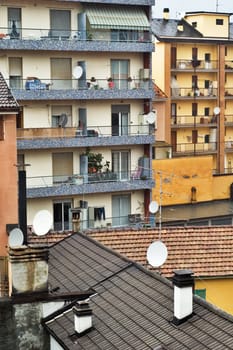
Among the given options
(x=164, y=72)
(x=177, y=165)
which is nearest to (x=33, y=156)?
(x=177, y=165)

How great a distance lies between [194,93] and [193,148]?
4.64 m

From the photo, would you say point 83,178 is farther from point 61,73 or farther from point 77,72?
point 61,73

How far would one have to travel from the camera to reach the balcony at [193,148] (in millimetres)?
61425

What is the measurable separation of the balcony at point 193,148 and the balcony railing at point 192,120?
5.65 ft

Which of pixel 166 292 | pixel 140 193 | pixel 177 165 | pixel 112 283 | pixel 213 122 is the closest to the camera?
pixel 166 292

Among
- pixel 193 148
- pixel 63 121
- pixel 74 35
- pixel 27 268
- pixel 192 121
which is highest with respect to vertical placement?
pixel 74 35

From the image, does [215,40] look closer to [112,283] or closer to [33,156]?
[33,156]

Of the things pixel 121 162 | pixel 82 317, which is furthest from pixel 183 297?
pixel 121 162

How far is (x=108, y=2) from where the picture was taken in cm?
4116

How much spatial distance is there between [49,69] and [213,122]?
2521 centimetres

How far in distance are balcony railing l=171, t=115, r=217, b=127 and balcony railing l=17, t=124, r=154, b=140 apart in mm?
17906

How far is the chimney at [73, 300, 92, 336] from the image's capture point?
52.3 feet

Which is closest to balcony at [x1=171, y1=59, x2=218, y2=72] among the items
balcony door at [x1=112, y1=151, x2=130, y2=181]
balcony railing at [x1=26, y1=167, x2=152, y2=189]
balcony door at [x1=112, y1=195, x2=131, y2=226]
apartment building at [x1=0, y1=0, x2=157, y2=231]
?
apartment building at [x1=0, y1=0, x2=157, y2=231]

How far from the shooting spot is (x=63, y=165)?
41.4m
